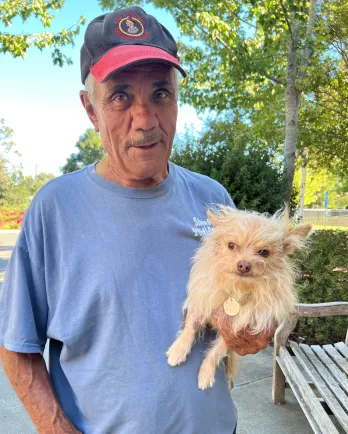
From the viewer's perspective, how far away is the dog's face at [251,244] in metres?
1.92

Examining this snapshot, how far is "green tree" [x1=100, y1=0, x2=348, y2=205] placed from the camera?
8.80 m

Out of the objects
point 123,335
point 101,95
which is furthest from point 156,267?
point 101,95

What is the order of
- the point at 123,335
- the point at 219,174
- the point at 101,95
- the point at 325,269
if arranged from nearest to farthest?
1. the point at 123,335
2. the point at 101,95
3. the point at 325,269
4. the point at 219,174

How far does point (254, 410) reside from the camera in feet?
15.5

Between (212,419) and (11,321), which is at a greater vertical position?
(11,321)

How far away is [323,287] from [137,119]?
5318 mm

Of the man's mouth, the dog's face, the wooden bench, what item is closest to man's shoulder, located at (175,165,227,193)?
the dog's face

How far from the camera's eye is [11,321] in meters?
1.69

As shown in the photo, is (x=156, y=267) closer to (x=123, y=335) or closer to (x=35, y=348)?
(x=123, y=335)

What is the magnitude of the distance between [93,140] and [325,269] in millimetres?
60875

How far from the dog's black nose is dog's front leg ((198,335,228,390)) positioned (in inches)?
14.1

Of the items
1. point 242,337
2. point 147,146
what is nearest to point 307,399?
point 242,337

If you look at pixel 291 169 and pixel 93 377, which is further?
pixel 291 169

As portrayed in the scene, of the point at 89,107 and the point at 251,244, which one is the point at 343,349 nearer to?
the point at 251,244
